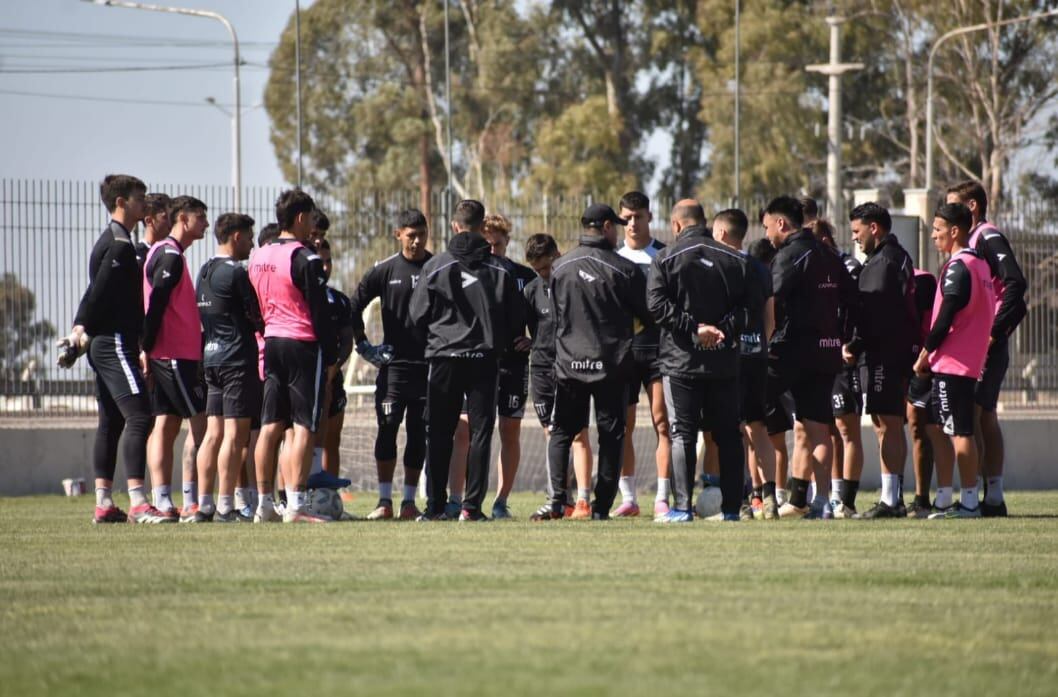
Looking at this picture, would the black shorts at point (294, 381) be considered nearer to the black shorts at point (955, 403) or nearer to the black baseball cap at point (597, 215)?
the black baseball cap at point (597, 215)

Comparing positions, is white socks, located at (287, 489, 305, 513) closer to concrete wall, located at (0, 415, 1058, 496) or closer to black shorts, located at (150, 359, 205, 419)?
black shorts, located at (150, 359, 205, 419)

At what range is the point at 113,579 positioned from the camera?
25.9 feet

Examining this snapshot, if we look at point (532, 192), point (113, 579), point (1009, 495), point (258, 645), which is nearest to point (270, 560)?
point (113, 579)

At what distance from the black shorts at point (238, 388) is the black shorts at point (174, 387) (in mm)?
167

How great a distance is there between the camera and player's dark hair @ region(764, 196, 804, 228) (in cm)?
1224

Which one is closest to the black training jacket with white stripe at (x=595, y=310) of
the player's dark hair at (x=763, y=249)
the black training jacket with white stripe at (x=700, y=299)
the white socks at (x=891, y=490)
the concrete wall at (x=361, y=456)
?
the black training jacket with white stripe at (x=700, y=299)

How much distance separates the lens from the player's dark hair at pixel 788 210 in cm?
1224

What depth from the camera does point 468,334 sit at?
38.3 feet

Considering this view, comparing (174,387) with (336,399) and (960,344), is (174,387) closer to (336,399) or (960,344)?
(336,399)

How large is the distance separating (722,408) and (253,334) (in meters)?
3.15

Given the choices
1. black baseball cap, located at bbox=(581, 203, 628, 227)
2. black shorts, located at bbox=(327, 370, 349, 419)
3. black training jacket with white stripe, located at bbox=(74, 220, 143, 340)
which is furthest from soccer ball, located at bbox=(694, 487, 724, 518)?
black training jacket with white stripe, located at bbox=(74, 220, 143, 340)

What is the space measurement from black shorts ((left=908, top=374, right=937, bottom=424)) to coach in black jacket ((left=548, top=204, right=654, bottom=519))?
2184mm

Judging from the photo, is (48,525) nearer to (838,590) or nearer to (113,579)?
(113,579)

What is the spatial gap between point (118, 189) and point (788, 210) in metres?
4.55
